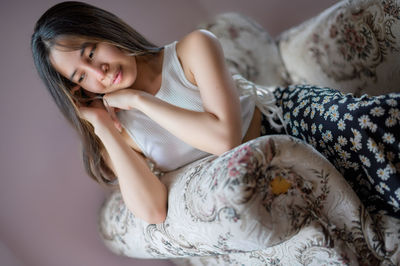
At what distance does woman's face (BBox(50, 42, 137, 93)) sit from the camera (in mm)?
987

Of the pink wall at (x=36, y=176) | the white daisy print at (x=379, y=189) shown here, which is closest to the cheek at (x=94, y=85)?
the pink wall at (x=36, y=176)

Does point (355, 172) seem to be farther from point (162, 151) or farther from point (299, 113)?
point (162, 151)

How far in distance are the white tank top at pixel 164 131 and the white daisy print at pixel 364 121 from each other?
40 cm

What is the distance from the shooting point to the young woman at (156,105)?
864mm

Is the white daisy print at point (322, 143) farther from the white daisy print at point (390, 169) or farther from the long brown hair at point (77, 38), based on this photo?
the long brown hair at point (77, 38)

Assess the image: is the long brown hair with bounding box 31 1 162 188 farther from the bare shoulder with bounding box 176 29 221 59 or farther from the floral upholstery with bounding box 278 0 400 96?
the floral upholstery with bounding box 278 0 400 96

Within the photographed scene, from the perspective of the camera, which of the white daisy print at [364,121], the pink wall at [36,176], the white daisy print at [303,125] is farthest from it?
the pink wall at [36,176]

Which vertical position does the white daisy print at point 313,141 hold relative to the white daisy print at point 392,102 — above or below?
below

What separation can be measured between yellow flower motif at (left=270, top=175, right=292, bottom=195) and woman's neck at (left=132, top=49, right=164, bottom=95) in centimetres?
57

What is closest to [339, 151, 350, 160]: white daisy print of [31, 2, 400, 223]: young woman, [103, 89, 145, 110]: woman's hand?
[31, 2, 400, 223]: young woman

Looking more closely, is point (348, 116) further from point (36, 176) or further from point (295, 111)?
point (36, 176)

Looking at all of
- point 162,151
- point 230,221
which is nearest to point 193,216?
point 230,221

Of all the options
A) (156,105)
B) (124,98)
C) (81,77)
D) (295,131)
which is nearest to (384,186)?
(295,131)

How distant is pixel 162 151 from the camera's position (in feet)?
3.63
